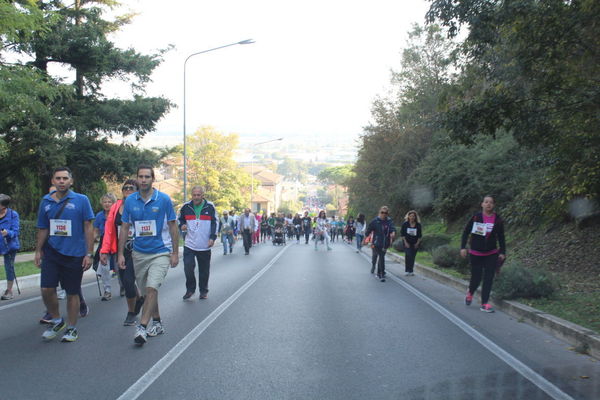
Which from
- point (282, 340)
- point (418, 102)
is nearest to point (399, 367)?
point (282, 340)

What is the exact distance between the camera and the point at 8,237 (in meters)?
9.61

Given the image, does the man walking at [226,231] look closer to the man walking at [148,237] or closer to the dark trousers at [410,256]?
the dark trousers at [410,256]

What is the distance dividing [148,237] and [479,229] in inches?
203

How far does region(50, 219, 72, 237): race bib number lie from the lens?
641 cm

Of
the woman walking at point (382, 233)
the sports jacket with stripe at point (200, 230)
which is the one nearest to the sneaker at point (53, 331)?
the sports jacket with stripe at point (200, 230)

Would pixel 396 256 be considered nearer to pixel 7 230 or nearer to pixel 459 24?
pixel 459 24

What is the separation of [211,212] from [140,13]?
20.0 metres

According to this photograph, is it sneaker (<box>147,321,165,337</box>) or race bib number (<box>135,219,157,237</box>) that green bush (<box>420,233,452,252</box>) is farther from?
race bib number (<box>135,219,157,237</box>)

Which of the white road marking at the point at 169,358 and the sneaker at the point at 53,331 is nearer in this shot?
the white road marking at the point at 169,358

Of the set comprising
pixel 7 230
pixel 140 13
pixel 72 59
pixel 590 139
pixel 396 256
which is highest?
pixel 140 13

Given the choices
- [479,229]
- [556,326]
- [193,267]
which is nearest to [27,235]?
[193,267]

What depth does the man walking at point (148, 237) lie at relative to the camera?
6.38 m

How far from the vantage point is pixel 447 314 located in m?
8.57

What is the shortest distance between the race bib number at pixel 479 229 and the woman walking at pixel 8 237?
24.2 ft
